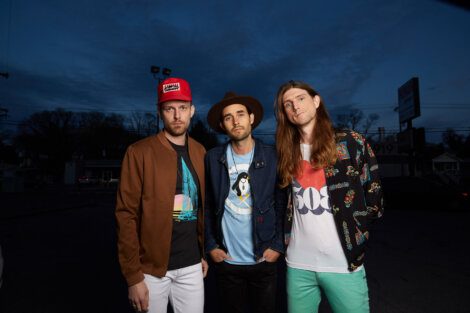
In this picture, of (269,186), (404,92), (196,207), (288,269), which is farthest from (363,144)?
(404,92)

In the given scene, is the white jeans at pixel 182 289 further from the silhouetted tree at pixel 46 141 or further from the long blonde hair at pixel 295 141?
the silhouetted tree at pixel 46 141

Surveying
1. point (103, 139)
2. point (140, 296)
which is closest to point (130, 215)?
point (140, 296)

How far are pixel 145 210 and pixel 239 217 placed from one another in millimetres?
770

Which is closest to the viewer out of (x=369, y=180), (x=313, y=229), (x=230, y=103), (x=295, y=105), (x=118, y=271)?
(x=313, y=229)

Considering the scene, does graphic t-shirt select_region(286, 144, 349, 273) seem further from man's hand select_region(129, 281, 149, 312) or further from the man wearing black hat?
man's hand select_region(129, 281, 149, 312)

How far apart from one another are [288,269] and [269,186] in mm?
677

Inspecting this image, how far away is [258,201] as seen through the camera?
7.70 feet

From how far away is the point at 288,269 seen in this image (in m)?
2.18

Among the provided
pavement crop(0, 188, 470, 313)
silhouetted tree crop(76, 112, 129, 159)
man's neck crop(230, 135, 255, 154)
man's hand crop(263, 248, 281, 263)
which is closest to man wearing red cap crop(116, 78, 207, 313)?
man's neck crop(230, 135, 255, 154)

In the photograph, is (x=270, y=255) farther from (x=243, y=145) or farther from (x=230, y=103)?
(x=230, y=103)

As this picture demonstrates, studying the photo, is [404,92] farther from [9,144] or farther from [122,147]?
[9,144]

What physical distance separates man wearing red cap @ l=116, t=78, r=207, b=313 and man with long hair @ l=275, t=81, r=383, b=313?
0.80 meters

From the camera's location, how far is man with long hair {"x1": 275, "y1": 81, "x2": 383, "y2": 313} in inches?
78.8

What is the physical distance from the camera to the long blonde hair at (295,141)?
216 centimetres
